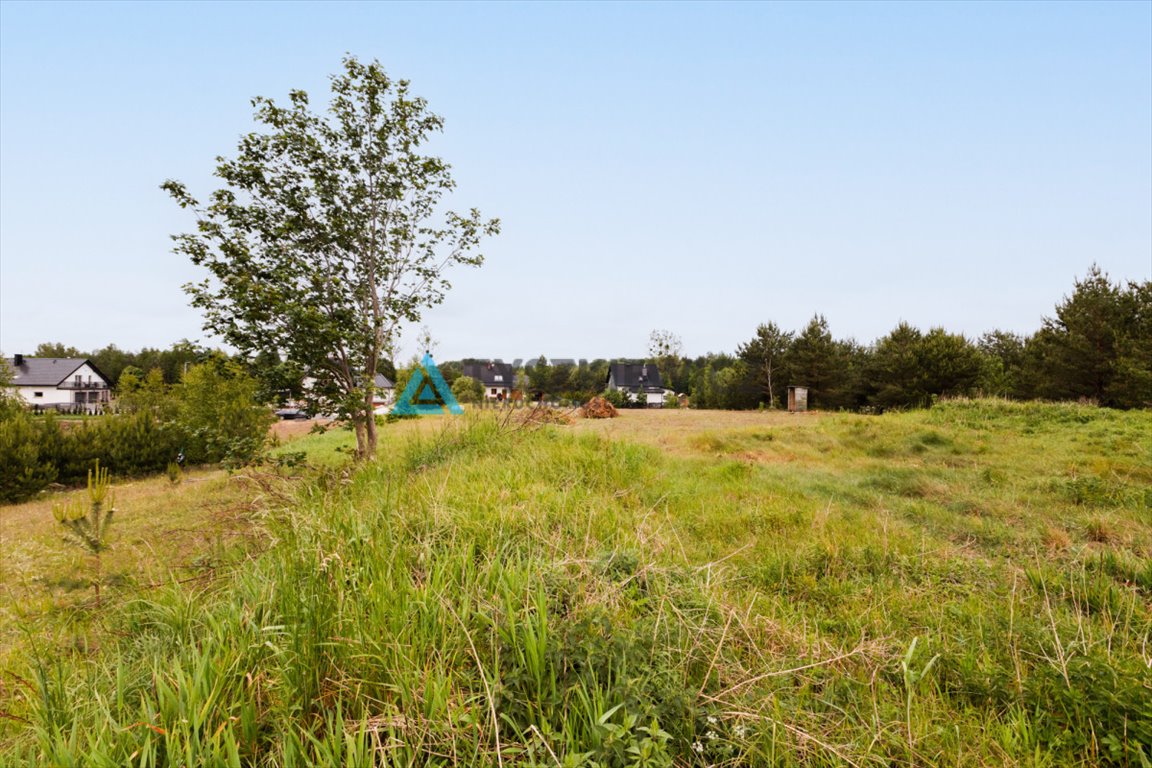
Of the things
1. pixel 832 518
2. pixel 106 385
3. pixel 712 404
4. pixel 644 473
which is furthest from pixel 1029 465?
pixel 106 385

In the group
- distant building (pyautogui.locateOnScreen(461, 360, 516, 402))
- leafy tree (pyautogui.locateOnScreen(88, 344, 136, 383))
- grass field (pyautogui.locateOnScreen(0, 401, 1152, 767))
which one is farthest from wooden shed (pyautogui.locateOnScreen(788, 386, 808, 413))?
leafy tree (pyautogui.locateOnScreen(88, 344, 136, 383))

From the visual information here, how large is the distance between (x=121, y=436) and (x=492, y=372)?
64946 mm

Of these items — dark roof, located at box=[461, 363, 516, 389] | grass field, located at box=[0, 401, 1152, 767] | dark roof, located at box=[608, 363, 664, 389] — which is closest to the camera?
grass field, located at box=[0, 401, 1152, 767]

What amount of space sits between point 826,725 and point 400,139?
10.3m

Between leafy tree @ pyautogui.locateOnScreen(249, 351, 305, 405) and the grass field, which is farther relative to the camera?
leafy tree @ pyautogui.locateOnScreen(249, 351, 305, 405)

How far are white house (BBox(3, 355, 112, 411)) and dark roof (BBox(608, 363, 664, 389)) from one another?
6723cm

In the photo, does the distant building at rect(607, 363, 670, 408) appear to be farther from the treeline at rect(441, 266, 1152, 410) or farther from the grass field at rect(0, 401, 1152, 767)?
the grass field at rect(0, 401, 1152, 767)

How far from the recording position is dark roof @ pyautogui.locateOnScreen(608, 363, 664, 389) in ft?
246

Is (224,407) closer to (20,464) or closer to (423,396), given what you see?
(423,396)

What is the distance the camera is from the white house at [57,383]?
2313 inches

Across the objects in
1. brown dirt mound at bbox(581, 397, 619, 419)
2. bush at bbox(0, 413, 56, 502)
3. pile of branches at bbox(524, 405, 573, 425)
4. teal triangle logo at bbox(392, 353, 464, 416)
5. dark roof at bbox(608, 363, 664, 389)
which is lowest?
bush at bbox(0, 413, 56, 502)

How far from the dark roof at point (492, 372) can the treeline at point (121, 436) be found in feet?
193

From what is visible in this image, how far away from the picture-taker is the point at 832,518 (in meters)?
5.36

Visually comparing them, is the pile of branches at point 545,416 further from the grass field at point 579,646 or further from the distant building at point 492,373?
the distant building at point 492,373
